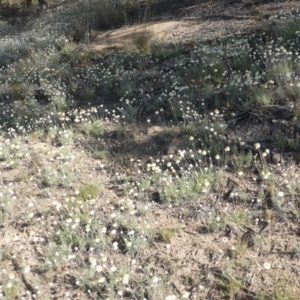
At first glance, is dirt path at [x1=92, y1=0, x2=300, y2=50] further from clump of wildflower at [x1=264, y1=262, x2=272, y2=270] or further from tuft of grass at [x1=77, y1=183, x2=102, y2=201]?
clump of wildflower at [x1=264, y1=262, x2=272, y2=270]

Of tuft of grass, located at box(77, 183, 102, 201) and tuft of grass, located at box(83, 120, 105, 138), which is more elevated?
tuft of grass, located at box(83, 120, 105, 138)

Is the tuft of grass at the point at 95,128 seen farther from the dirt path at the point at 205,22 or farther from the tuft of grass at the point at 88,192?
the dirt path at the point at 205,22

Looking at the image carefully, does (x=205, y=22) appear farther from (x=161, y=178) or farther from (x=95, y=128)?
(x=161, y=178)

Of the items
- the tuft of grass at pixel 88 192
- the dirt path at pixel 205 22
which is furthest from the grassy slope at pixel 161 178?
the dirt path at pixel 205 22

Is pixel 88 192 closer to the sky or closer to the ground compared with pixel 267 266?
closer to the sky

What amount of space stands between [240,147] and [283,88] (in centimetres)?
115

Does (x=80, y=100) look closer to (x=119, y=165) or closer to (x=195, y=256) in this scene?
(x=119, y=165)

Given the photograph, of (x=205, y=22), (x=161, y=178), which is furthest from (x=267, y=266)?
(x=205, y=22)

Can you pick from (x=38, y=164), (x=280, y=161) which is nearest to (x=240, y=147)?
(x=280, y=161)

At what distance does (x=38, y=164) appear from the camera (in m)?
5.90

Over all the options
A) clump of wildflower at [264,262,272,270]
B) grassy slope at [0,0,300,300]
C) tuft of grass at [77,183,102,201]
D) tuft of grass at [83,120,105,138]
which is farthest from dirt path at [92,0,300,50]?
clump of wildflower at [264,262,272,270]

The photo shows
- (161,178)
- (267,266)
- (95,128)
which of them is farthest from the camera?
(95,128)

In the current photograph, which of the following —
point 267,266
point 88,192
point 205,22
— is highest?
point 205,22

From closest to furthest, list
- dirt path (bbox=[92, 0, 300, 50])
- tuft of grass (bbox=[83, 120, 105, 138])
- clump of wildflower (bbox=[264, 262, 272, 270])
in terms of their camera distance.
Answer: clump of wildflower (bbox=[264, 262, 272, 270])
tuft of grass (bbox=[83, 120, 105, 138])
dirt path (bbox=[92, 0, 300, 50])
